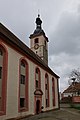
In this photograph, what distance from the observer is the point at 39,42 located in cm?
5038

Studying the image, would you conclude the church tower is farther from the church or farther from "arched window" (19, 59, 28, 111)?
"arched window" (19, 59, 28, 111)

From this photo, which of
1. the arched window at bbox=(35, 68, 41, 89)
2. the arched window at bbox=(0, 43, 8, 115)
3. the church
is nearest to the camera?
the arched window at bbox=(0, 43, 8, 115)

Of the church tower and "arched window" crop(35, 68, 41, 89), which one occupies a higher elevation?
the church tower

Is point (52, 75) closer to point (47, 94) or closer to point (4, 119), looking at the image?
point (47, 94)

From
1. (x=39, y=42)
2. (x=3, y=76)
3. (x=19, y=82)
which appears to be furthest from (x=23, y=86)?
(x=39, y=42)

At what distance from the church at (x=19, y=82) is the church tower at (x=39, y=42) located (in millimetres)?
14702

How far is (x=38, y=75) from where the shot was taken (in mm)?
28719

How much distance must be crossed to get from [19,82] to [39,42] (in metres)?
30.2

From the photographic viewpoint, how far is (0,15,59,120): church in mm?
18188

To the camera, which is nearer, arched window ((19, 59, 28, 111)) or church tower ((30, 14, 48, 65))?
arched window ((19, 59, 28, 111))

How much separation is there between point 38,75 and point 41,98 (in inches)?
135

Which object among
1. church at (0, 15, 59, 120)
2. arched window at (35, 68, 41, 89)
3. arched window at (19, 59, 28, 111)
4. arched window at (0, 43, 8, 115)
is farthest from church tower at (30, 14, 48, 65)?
arched window at (0, 43, 8, 115)

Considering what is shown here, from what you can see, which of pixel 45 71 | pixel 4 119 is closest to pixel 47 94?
pixel 45 71

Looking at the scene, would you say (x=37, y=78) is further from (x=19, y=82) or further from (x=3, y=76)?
(x=3, y=76)
